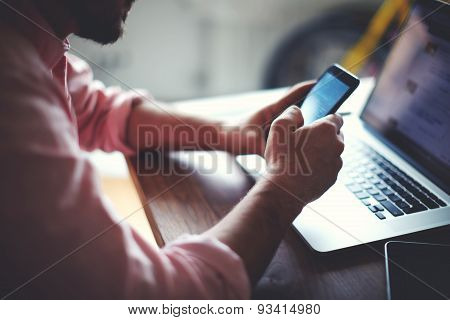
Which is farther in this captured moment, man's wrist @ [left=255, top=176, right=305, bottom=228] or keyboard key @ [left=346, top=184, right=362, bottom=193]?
keyboard key @ [left=346, top=184, right=362, bottom=193]

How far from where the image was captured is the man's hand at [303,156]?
557 mm

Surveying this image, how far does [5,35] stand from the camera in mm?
456

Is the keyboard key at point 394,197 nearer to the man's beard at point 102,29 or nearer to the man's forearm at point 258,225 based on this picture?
the man's forearm at point 258,225

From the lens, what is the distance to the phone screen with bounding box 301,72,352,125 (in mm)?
650

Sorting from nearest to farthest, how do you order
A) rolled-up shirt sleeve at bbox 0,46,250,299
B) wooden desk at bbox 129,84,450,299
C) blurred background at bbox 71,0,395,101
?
rolled-up shirt sleeve at bbox 0,46,250,299 → wooden desk at bbox 129,84,450,299 → blurred background at bbox 71,0,395,101

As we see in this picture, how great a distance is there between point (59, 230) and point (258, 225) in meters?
0.23

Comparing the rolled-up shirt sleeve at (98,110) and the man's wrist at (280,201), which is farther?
the rolled-up shirt sleeve at (98,110)

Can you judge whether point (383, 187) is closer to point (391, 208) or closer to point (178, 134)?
point (391, 208)

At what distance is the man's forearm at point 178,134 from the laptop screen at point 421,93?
1.00ft

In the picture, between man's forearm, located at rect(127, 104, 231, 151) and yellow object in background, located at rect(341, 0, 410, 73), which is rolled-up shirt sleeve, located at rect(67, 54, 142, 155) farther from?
yellow object in background, located at rect(341, 0, 410, 73)

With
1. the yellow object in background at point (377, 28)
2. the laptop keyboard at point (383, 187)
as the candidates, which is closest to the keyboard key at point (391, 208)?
the laptop keyboard at point (383, 187)

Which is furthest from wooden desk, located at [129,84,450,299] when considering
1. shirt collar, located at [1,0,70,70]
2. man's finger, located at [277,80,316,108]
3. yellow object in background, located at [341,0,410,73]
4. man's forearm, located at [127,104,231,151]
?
yellow object in background, located at [341,0,410,73]

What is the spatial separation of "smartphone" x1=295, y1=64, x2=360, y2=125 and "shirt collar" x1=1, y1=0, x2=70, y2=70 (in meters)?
0.41
